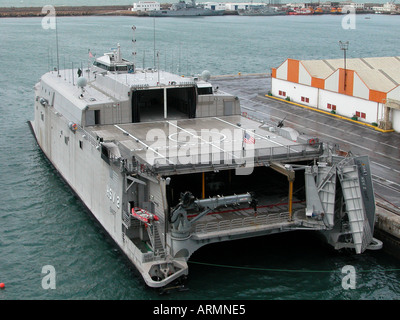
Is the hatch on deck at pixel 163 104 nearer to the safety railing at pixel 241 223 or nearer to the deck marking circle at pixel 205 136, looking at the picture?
the deck marking circle at pixel 205 136

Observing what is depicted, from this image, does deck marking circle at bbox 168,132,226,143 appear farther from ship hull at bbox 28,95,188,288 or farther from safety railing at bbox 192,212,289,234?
safety railing at bbox 192,212,289,234

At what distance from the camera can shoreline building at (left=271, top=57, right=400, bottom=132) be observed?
56.3m

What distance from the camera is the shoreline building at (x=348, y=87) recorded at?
2217 inches

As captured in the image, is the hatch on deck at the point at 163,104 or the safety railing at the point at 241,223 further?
the hatch on deck at the point at 163,104

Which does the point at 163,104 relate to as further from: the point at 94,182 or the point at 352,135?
the point at 352,135

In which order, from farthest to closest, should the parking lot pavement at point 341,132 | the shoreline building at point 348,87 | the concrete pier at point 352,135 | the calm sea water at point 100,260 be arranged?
the shoreline building at point 348,87 → the parking lot pavement at point 341,132 → the concrete pier at point 352,135 → the calm sea water at point 100,260

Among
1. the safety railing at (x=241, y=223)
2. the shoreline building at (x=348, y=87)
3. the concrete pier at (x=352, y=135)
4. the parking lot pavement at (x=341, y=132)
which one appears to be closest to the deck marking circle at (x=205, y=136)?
the parking lot pavement at (x=341, y=132)

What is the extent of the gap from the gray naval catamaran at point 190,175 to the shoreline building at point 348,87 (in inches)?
723

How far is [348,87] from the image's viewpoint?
2410 inches

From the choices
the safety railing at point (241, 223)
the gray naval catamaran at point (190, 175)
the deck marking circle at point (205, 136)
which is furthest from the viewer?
the deck marking circle at point (205, 136)

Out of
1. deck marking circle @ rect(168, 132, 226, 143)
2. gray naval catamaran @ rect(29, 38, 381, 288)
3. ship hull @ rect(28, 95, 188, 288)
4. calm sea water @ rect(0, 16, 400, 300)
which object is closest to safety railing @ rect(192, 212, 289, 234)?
gray naval catamaran @ rect(29, 38, 381, 288)

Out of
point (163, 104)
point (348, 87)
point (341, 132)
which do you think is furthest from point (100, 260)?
point (348, 87)

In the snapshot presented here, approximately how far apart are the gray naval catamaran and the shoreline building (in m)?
18.4
